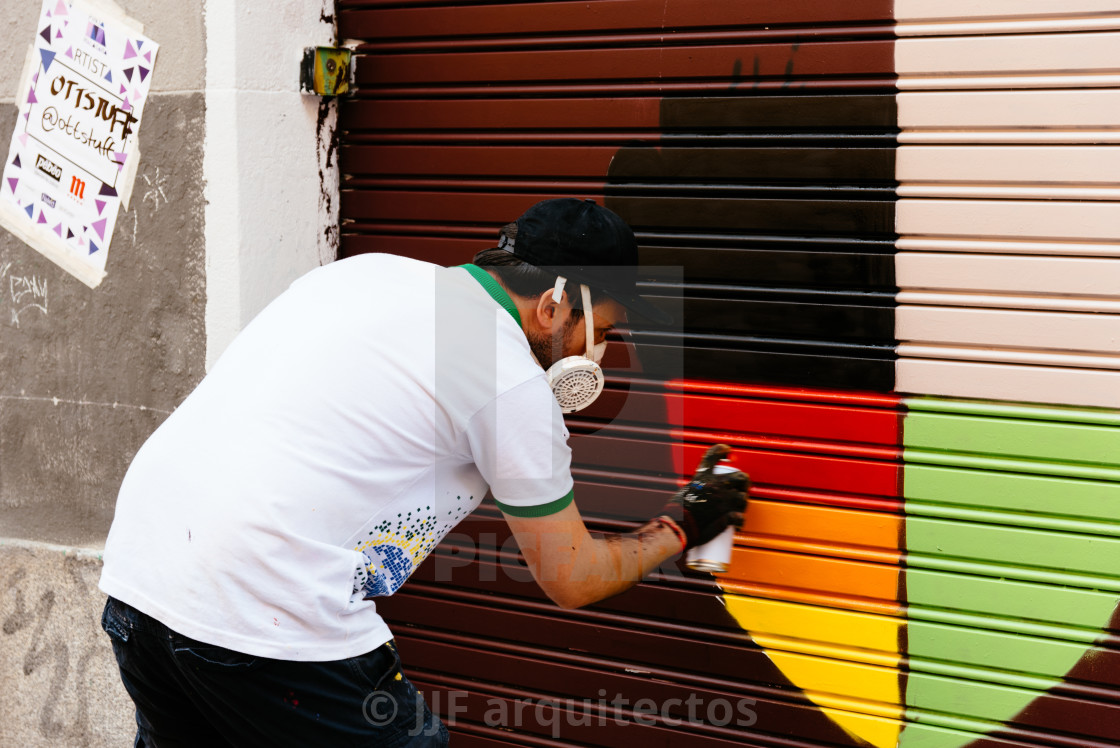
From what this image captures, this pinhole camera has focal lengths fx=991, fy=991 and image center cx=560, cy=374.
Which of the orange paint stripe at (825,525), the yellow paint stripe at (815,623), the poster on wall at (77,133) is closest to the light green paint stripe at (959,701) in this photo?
the yellow paint stripe at (815,623)

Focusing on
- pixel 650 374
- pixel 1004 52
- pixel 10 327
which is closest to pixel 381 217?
pixel 650 374

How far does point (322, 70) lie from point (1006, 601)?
2932mm

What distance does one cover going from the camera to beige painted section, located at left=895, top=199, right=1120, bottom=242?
283cm

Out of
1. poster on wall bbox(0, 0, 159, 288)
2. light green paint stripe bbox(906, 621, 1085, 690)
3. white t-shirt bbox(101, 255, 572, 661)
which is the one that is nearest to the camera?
white t-shirt bbox(101, 255, 572, 661)

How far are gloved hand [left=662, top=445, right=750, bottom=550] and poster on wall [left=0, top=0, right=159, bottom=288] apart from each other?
240 cm

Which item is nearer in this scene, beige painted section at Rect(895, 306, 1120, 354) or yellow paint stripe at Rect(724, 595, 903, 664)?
beige painted section at Rect(895, 306, 1120, 354)

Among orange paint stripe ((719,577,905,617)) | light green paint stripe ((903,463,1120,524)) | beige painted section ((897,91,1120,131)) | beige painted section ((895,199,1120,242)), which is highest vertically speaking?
beige painted section ((897,91,1120,131))

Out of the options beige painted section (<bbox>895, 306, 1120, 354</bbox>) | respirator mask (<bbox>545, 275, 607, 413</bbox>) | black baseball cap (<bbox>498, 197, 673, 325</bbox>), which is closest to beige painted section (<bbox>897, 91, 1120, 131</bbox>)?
beige painted section (<bbox>895, 306, 1120, 354</bbox>)

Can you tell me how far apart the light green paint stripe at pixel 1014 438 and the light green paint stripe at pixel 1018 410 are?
0.02 meters

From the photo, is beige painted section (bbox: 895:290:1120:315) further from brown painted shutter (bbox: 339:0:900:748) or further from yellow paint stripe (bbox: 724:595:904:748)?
yellow paint stripe (bbox: 724:595:904:748)

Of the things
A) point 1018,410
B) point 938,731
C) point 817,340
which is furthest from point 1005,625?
point 817,340

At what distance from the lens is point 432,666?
12.5 ft

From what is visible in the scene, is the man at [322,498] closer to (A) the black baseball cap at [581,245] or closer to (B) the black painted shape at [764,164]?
(A) the black baseball cap at [581,245]

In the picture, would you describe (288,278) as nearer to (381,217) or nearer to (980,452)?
(381,217)
